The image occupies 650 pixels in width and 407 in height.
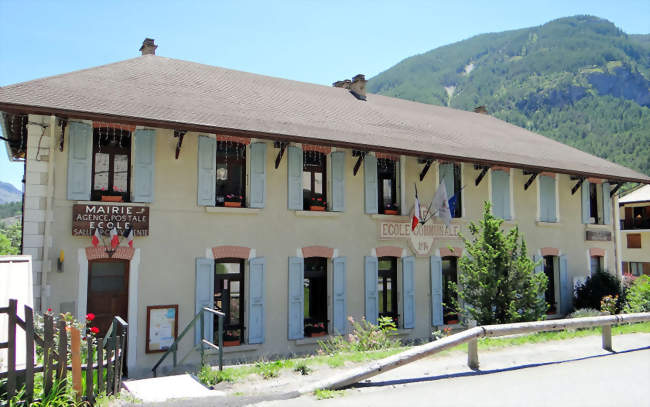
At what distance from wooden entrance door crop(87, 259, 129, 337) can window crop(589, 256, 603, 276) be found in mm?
15481

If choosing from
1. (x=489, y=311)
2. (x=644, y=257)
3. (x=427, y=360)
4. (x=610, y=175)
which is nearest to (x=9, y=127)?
(x=427, y=360)

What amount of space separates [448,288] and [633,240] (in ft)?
91.0

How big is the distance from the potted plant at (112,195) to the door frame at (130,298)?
111 centimetres

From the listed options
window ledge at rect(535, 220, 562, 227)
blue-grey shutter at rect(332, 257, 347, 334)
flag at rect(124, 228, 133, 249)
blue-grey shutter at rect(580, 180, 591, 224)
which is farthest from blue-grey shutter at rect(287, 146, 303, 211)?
blue-grey shutter at rect(580, 180, 591, 224)

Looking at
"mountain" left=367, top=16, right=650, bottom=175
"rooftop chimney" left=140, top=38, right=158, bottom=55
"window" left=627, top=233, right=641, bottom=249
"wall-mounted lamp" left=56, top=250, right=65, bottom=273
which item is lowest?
"wall-mounted lamp" left=56, top=250, right=65, bottom=273

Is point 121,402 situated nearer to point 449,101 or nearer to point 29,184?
point 29,184

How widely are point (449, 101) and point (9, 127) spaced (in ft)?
535

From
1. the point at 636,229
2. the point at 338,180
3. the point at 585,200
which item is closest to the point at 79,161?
the point at 338,180

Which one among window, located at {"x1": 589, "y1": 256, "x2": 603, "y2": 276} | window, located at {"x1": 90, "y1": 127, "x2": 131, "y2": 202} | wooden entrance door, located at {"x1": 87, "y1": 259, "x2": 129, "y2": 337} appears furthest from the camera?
window, located at {"x1": 589, "y1": 256, "x2": 603, "y2": 276}

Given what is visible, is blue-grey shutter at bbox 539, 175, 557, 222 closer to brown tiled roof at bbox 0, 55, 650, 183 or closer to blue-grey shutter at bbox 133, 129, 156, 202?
brown tiled roof at bbox 0, 55, 650, 183

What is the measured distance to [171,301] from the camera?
436 inches

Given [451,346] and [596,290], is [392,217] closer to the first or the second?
[451,346]

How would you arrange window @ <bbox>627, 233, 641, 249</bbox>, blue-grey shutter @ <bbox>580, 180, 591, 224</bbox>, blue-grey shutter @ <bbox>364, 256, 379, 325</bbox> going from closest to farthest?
blue-grey shutter @ <bbox>364, 256, 379, 325</bbox>, blue-grey shutter @ <bbox>580, 180, 591, 224</bbox>, window @ <bbox>627, 233, 641, 249</bbox>

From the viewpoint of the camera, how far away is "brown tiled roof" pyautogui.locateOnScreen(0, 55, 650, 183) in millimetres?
10633
